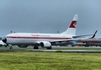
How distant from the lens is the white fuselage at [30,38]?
86.2m

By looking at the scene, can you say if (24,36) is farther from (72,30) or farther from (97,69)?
(97,69)

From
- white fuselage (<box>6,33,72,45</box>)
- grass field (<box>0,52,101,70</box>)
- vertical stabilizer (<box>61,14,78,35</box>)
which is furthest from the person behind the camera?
vertical stabilizer (<box>61,14,78,35</box>)

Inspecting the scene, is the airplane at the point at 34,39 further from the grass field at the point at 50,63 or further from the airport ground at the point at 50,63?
the grass field at the point at 50,63

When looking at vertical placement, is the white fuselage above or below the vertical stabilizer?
below

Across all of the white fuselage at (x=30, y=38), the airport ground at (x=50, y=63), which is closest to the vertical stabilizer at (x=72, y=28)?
the white fuselage at (x=30, y=38)

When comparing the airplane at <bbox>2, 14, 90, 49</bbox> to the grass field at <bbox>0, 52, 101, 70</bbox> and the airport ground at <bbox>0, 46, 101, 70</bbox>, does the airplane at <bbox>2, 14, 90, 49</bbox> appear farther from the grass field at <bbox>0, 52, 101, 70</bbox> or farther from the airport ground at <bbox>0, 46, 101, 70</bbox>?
the grass field at <bbox>0, 52, 101, 70</bbox>

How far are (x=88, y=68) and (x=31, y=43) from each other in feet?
205

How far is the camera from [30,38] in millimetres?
88000

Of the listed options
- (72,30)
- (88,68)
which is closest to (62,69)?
(88,68)

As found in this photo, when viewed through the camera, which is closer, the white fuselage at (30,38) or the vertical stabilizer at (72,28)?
the white fuselage at (30,38)

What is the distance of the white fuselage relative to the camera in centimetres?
8619

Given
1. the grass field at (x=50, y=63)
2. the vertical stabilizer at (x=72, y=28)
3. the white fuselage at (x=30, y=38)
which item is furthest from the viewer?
the vertical stabilizer at (x=72, y=28)

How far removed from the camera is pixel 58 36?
3688 inches

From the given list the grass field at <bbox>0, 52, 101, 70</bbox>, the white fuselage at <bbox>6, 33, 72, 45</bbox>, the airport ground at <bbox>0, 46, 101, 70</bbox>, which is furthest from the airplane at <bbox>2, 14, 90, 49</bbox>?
the grass field at <bbox>0, 52, 101, 70</bbox>
